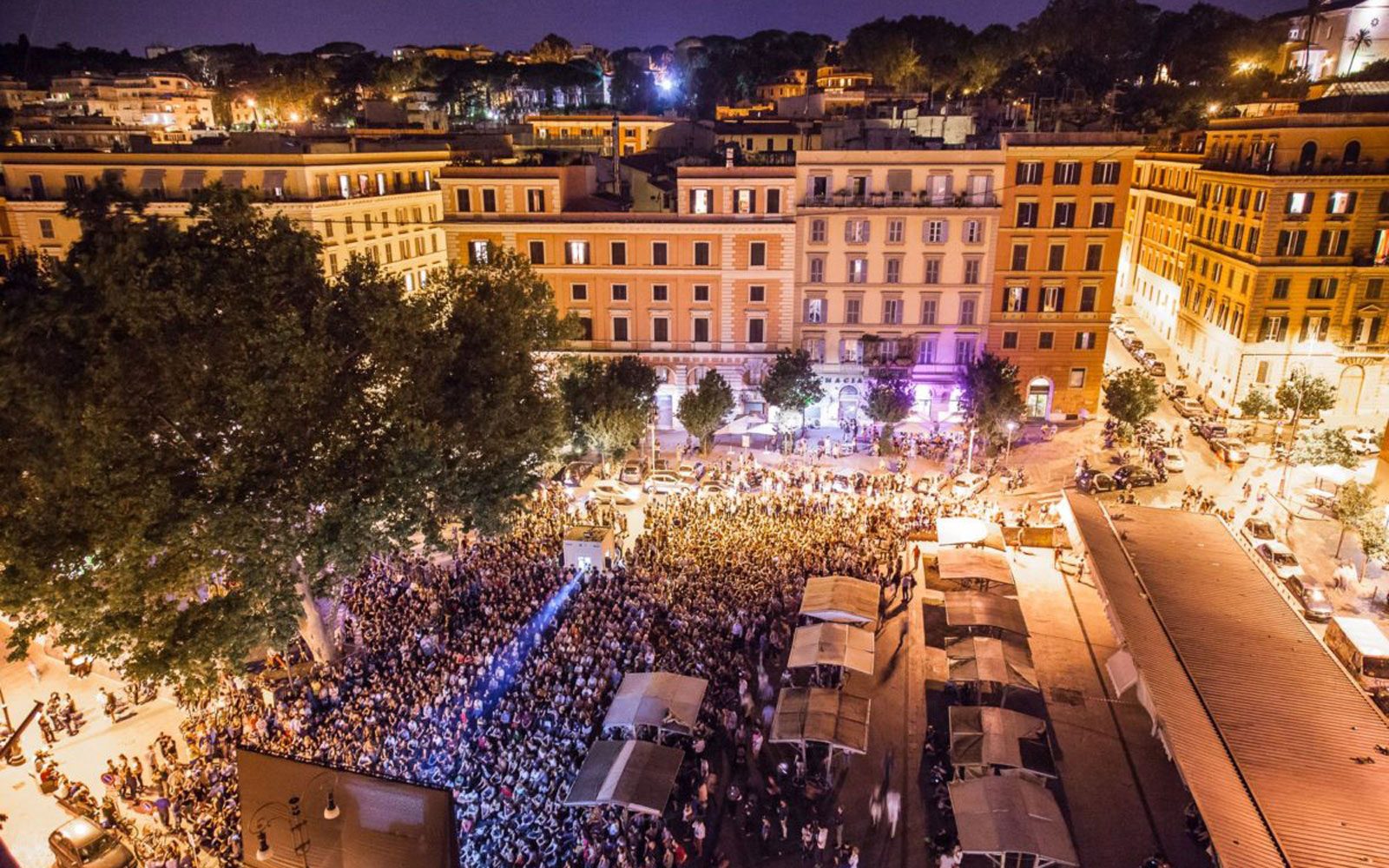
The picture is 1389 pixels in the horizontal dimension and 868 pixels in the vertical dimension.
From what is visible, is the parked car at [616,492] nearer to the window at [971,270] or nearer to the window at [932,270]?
the window at [932,270]

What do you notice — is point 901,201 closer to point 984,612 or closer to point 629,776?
point 984,612

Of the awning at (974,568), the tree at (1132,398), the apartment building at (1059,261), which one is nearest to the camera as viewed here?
the awning at (974,568)

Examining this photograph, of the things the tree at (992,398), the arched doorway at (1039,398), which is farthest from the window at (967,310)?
the arched doorway at (1039,398)

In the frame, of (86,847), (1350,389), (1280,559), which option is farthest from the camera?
Answer: (1350,389)

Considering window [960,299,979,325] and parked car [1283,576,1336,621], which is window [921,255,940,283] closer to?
window [960,299,979,325]

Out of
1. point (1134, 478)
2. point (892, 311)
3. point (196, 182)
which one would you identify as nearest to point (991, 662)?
point (1134, 478)

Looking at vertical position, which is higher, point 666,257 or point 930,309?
point 666,257
